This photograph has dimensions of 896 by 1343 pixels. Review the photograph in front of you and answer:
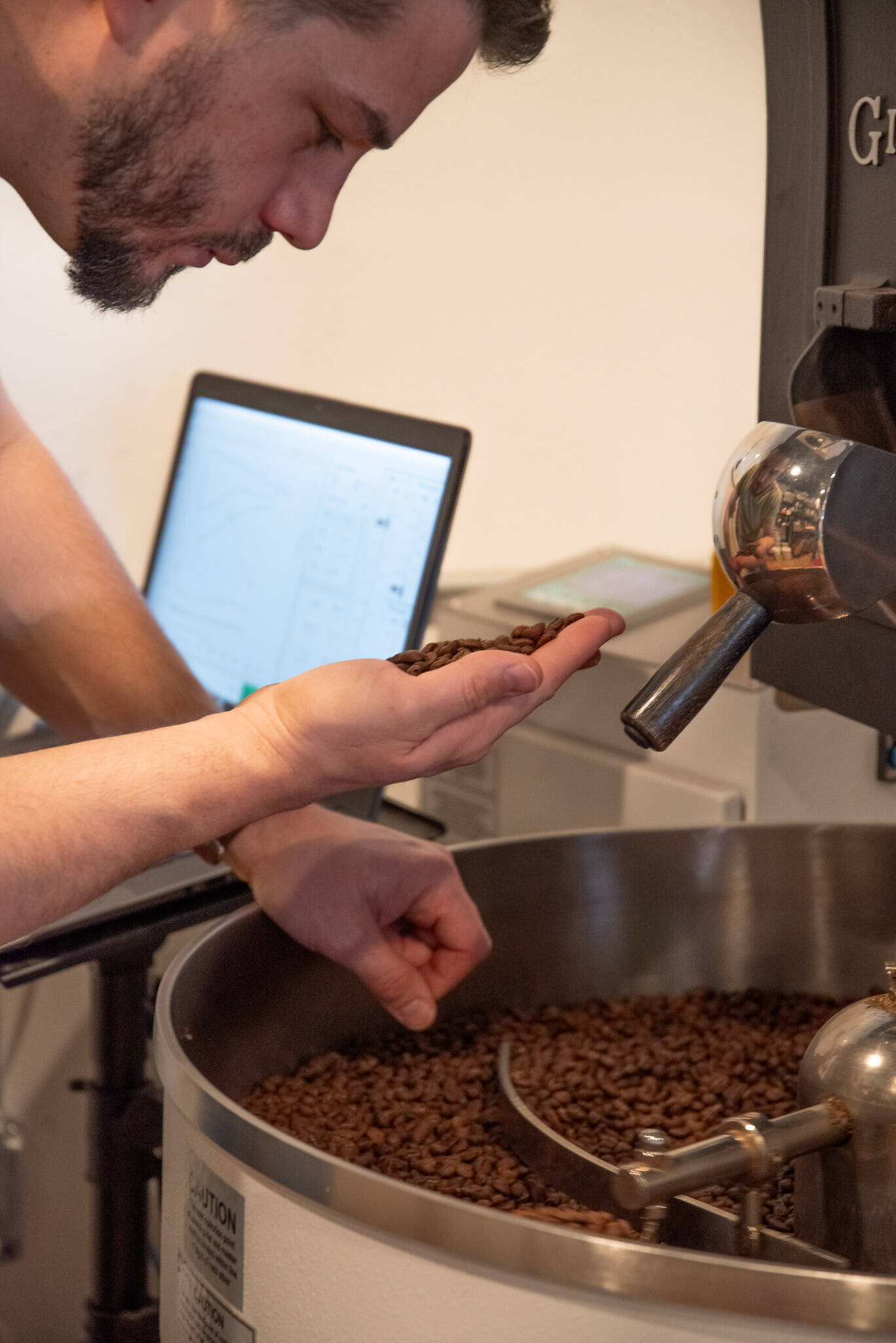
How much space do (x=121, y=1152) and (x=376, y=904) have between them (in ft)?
1.57

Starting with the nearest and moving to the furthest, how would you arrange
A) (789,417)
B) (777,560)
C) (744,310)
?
(777,560)
(789,417)
(744,310)

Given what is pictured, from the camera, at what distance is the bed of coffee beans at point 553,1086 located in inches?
29.1

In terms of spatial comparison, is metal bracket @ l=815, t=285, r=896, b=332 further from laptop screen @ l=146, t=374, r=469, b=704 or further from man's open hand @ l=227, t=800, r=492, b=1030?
laptop screen @ l=146, t=374, r=469, b=704

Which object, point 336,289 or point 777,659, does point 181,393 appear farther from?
point 777,659

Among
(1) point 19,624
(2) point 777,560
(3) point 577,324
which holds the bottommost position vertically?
(1) point 19,624

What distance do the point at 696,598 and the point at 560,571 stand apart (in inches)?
6.4

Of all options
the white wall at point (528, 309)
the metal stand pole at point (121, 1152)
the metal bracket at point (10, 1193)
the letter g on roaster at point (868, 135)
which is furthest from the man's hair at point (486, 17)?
the metal bracket at point (10, 1193)

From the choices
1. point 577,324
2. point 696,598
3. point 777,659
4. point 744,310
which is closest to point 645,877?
point 777,659

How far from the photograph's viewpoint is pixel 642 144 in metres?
1.53

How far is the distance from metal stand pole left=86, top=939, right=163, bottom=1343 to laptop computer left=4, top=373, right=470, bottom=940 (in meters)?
0.16

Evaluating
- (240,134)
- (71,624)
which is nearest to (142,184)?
(240,134)

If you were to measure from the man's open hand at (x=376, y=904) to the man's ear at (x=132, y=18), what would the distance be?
1.55 ft

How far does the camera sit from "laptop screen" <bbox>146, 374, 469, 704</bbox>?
49.3 inches

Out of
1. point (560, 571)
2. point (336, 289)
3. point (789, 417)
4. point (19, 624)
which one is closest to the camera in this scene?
point (789, 417)
